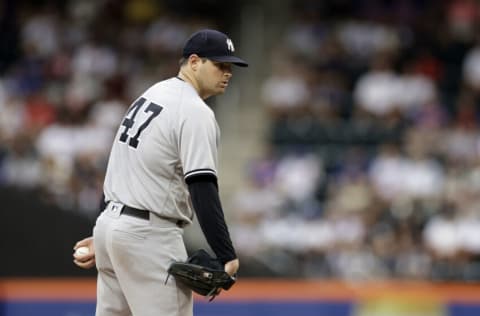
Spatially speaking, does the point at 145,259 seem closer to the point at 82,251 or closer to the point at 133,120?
the point at 82,251

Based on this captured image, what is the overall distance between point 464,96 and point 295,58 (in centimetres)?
256

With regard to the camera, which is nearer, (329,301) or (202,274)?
(202,274)

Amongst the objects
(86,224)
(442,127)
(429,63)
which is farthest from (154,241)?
(429,63)

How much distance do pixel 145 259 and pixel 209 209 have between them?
1.46ft

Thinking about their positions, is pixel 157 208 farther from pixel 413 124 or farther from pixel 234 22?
pixel 234 22

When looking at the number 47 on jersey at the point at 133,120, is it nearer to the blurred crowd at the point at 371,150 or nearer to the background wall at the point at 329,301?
the background wall at the point at 329,301

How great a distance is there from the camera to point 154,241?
5.26 meters

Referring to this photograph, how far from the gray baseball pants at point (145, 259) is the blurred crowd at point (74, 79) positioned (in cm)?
654

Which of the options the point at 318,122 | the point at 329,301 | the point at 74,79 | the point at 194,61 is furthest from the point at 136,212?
the point at 74,79

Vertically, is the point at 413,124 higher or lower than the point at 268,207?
higher

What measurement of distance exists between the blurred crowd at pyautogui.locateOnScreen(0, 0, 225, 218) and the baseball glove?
6634 millimetres

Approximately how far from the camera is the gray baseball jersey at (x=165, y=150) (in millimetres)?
5145

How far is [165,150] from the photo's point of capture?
5.23m

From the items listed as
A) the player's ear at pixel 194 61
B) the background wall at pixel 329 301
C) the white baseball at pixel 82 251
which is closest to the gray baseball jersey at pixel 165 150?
the player's ear at pixel 194 61
